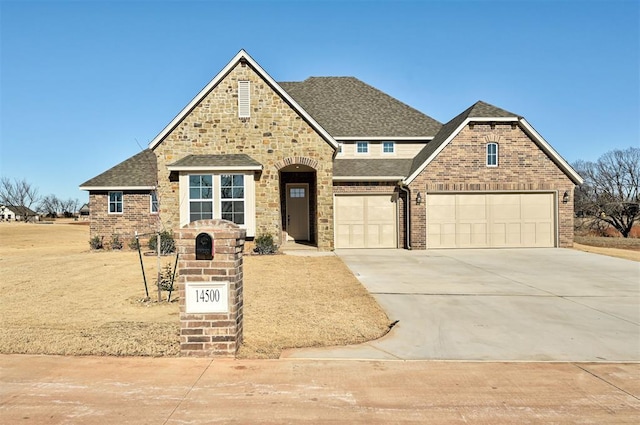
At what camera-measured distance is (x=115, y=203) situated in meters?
20.9

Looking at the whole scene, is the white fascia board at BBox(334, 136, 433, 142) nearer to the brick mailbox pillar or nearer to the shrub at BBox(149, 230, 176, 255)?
the shrub at BBox(149, 230, 176, 255)

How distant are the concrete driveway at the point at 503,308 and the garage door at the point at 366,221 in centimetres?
423

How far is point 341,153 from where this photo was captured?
22.3 metres

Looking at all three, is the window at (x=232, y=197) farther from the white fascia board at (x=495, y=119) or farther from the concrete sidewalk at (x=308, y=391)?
the concrete sidewalk at (x=308, y=391)

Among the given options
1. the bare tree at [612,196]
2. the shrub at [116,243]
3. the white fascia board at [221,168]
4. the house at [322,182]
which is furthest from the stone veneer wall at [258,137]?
the bare tree at [612,196]

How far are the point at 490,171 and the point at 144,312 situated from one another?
15.8 m

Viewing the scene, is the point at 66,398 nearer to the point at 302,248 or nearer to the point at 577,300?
the point at 577,300

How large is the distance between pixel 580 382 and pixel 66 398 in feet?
18.4

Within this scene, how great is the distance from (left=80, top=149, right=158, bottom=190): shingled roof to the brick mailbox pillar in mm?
15767

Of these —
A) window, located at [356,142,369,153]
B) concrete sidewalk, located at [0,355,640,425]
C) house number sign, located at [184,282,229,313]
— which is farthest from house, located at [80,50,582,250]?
concrete sidewalk, located at [0,355,640,425]

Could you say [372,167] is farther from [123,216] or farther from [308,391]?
[308,391]

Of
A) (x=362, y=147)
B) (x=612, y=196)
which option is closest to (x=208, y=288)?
(x=362, y=147)

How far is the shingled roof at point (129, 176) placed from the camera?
20.5 meters

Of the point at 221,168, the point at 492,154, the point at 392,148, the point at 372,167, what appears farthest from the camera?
the point at 392,148
